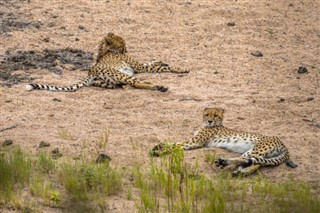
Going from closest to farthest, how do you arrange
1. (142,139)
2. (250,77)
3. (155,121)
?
(142,139) → (155,121) → (250,77)

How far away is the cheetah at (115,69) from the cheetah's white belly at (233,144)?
1.94 metres

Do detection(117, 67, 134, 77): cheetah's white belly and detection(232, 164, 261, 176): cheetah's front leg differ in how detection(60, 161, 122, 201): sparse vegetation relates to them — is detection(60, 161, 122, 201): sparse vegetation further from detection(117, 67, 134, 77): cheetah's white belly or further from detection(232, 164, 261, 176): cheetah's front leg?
detection(117, 67, 134, 77): cheetah's white belly

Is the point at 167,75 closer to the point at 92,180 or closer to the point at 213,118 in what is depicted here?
the point at 213,118

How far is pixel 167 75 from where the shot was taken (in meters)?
10.9

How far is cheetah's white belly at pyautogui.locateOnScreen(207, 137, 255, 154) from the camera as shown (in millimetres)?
8016

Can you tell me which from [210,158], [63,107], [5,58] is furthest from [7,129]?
[5,58]

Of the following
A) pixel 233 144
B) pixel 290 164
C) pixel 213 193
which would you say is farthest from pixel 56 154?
pixel 290 164

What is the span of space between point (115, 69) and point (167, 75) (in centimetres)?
72

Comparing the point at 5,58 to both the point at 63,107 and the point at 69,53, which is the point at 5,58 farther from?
the point at 63,107

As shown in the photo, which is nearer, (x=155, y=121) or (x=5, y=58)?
(x=155, y=121)

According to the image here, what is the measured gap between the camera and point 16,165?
6.82 meters

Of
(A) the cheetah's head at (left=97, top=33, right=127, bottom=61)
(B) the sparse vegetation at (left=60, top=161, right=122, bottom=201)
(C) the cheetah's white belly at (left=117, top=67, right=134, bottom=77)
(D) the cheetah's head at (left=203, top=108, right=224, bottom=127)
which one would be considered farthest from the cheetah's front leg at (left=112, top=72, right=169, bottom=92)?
(B) the sparse vegetation at (left=60, top=161, right=122, bottom=201)

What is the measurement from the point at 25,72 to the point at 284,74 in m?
3.42

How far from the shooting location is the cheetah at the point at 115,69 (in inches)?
399
